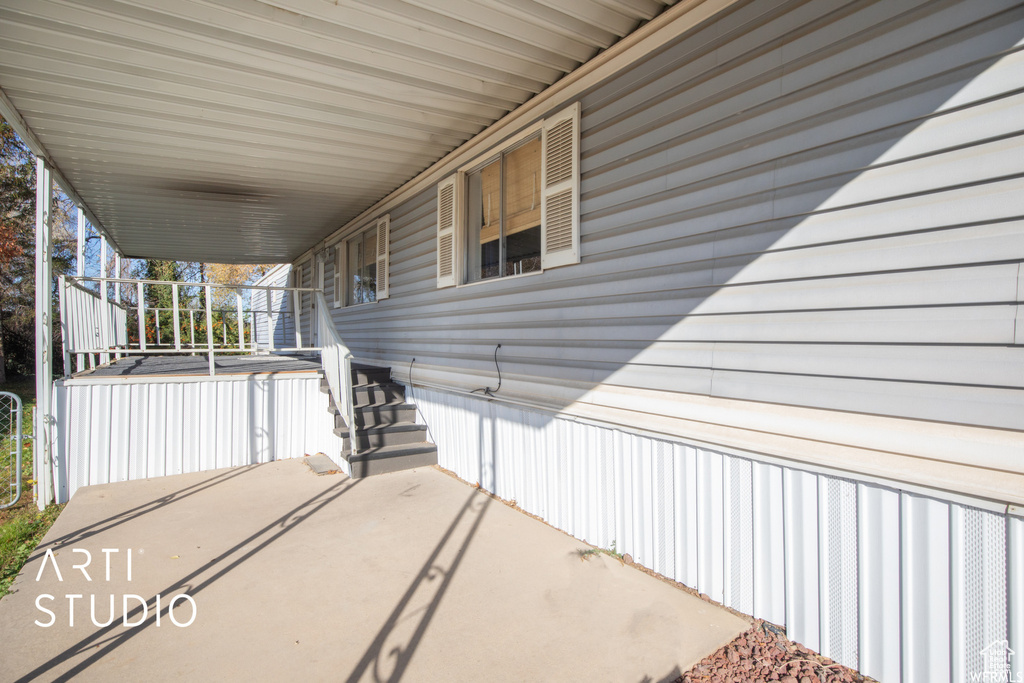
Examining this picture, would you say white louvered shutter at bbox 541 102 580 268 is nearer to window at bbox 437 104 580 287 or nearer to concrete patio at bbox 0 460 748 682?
window at bbox 437 104 580 287

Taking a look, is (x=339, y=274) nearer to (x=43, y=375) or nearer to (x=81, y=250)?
(x=81, y=250)

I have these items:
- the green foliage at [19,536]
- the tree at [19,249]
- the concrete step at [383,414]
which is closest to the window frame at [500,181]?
the concrete step at [383,414]

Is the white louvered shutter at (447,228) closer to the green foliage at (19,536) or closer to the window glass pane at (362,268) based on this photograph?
the window glass pane at (362,268)

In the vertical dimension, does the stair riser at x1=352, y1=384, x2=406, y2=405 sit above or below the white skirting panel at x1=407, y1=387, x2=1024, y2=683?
Answer: above

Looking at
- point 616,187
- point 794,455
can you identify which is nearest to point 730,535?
point 794,455

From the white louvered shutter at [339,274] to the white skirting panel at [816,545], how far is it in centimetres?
608

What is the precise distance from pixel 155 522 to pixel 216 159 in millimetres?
3563

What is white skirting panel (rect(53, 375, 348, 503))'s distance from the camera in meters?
4.75

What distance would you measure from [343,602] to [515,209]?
126 inches

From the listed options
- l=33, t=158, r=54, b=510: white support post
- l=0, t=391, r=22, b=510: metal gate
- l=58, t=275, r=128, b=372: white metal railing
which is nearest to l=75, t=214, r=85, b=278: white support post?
l=58, t=275, r=128, b=372: white metal railing

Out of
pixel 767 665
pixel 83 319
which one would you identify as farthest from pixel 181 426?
pixel 767 665

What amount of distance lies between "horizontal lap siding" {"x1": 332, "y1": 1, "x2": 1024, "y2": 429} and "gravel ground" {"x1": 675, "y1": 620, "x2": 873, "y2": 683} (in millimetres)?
1142

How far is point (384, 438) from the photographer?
5430 millimetres

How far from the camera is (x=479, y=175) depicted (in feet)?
16.6
